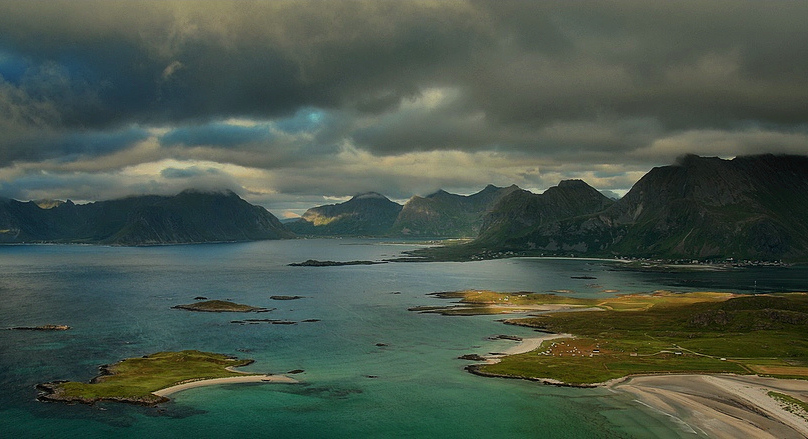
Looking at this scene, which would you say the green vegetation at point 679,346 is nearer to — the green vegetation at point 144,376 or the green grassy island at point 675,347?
the green grassy island at point 675,347

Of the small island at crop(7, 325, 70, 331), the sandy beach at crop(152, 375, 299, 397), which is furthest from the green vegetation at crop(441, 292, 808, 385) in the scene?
the small island at crop(7, 325, 70, 331)

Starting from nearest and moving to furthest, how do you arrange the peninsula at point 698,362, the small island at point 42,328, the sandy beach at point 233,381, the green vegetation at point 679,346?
the peninsula at point 698,362 → the sandy beach at point 233,381 → the green vegetation at point 679,346 → the small island at point 42,328

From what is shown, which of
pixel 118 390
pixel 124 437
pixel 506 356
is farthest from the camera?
pixel 506 356

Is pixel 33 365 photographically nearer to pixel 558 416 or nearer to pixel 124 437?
pixel 124 437

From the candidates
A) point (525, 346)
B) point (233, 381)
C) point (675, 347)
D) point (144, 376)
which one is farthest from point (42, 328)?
point (675, 347)

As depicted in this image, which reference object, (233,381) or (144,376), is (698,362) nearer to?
(233,381)

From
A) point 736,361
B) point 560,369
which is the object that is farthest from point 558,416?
point 736,361

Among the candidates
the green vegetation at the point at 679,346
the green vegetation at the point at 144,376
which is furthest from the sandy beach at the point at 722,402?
the green vegetation at the point at 144,376
